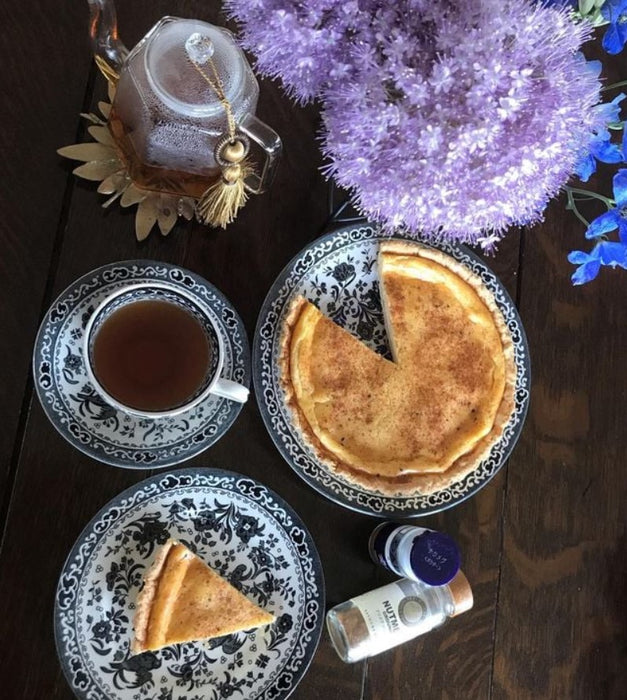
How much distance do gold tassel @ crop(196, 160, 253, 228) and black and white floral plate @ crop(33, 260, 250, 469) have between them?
99 millimetres

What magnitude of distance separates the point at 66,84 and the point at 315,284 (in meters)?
0.50

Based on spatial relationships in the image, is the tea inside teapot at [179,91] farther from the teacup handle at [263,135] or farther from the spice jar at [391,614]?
the spice jar at [391,614]

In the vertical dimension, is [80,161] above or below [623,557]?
above

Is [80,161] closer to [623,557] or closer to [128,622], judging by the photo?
[128,622]

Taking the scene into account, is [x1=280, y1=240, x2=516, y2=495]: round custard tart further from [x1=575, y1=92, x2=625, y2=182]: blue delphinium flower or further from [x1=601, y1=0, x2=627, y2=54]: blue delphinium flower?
[x1=601, y1=0, x2=627, y2=54]: blue delphinium flower

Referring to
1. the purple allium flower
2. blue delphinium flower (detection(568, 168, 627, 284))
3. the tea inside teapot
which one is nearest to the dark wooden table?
the tea inside teapot

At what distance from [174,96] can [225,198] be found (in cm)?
16

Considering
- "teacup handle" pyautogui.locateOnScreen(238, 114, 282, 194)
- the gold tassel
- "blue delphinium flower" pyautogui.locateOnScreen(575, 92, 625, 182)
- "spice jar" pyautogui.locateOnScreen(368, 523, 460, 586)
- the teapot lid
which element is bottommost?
"spice jar" pyautogui.locateOnScreen(368, 523, 460, 586)

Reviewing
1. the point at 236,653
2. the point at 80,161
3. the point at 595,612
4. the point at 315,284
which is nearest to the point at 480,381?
the point at 315,284

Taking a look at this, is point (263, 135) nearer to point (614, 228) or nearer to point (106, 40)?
point (106, 40)

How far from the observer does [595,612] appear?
1.27 m

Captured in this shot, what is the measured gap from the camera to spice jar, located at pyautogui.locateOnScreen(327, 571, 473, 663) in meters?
1.11

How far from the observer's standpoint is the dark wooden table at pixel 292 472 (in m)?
1.08

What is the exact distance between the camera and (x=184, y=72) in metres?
0.94
